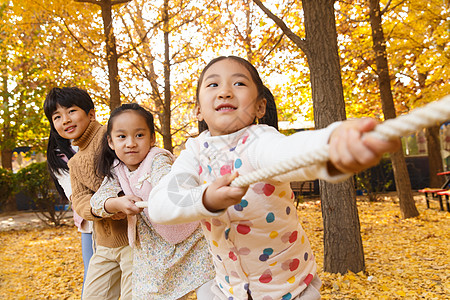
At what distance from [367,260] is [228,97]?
4330 millimetres

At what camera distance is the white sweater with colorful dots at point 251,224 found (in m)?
1.44

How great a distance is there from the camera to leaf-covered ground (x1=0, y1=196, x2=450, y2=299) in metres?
4.05

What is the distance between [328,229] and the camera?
436 cm

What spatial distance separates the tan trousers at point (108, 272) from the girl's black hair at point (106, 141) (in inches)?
20.3

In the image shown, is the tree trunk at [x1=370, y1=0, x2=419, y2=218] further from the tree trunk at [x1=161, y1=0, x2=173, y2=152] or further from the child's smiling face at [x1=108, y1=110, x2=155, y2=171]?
the child's smiling face at [x1=108, y1=110, x2=155, y2=171]

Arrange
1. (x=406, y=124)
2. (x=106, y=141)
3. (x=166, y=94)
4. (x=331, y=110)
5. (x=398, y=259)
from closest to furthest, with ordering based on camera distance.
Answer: (x=406, y=124) → (x=106, y=141) → (x=331, y=110) → (x=398, y=259) → (x=166, y=94)

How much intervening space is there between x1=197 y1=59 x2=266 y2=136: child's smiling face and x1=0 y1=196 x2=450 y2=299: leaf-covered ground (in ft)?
10.0

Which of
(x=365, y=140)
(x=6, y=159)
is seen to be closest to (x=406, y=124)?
(x=365, y=140)


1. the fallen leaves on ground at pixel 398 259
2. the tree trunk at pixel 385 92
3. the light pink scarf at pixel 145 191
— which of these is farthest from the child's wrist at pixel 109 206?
the tree trunk at pixel 385 92

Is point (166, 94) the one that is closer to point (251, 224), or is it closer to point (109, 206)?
point (109, 206)

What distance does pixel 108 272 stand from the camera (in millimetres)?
2518

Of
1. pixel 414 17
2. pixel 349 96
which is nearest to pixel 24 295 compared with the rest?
pixel 414 17

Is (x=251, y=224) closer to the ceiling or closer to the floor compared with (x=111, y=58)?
closer to the floor

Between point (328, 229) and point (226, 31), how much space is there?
6176mm
